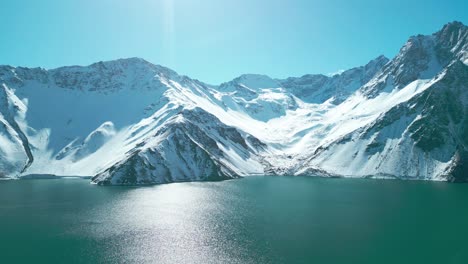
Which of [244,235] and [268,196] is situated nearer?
[244,235]

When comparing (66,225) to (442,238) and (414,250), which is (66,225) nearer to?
(414,250)

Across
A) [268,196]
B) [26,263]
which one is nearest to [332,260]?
[26,263]

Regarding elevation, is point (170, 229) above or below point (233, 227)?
below

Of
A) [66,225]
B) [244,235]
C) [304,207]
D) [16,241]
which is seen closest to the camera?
[16,241]

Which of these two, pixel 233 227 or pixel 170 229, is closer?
pixel 170 229

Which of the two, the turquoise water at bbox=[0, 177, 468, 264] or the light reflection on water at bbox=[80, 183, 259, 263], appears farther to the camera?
the light reflection on water at bbox=[80, 183, 259, 263]

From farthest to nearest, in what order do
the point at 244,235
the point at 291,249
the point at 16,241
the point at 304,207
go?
1. the point at 304,207
2. the point at 244,235
3. the point at 16,241
4. the point at 291,249

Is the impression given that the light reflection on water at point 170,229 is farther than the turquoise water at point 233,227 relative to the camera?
Yes
